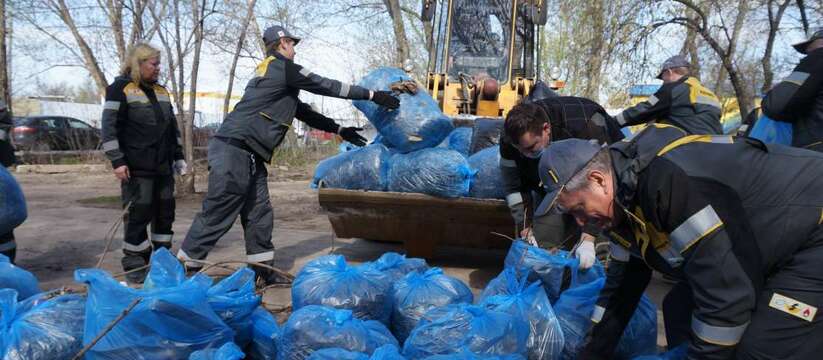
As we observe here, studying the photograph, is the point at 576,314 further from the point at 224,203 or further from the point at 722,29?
the point at 722,29

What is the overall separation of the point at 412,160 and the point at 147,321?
2482mm

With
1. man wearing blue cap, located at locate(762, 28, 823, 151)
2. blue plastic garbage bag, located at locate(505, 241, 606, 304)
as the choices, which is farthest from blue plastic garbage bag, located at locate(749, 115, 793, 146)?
blue plastic garbage bag, located at locate(505, 241, 606, 304)

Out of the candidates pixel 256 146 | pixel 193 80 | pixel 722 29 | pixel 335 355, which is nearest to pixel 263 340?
pixel 335 355

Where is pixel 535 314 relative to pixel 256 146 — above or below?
below

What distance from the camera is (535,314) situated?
9.00 ft

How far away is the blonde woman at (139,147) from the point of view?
4.32 m

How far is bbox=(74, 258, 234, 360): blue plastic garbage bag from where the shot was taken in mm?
2391

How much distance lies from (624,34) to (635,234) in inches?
409

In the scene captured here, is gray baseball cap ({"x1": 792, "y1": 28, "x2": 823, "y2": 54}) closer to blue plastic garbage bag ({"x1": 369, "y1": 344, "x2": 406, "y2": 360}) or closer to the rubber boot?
blue plastic garbage bag ({"x1": 369, "y1": 344, "x2": 406, "y2": 360})

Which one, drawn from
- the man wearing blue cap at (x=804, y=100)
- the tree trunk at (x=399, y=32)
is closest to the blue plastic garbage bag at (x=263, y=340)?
the man wearing blue cap at (x=804, y=100)

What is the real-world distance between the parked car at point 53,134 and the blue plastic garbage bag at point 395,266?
53.2 ft

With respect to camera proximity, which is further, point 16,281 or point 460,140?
point 460,140

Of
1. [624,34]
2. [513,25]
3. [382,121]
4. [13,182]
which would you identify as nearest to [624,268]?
[382,121]

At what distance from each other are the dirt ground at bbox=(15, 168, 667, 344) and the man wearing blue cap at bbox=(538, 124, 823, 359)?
1.70 metres
